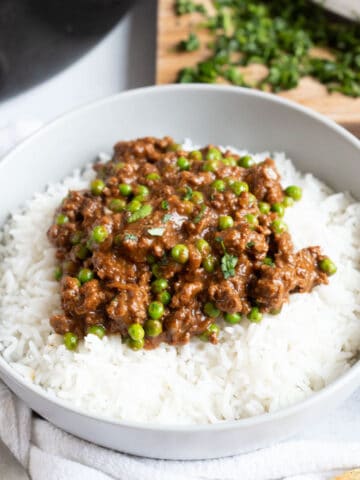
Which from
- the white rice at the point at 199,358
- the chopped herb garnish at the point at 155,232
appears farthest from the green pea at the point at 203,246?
the white rice at the point at 199,358

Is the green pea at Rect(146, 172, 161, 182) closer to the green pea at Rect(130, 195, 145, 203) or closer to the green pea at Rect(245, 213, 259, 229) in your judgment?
the green pea at Rect(130, 195, 145, 203)

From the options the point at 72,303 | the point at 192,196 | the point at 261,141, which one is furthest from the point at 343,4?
the point at 72,303

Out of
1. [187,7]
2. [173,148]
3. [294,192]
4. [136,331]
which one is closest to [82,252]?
[136,331]

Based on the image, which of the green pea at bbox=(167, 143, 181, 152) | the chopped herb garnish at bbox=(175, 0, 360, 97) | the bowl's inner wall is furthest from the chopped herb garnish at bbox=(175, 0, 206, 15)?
the green pea at bbox=(167, 143, 181, 152)

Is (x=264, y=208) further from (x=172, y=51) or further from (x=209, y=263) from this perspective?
(x=172, y=51)

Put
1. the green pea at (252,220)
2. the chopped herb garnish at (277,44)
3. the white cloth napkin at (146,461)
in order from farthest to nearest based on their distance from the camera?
the chopped herb garnish at (277,44), the green pea at (252,220), the white cloth napkin at (146,461)

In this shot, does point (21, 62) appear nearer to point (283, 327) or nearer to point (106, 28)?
point (106, 28)

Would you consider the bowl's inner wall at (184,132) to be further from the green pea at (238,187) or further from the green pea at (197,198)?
the green pea at (197,198)

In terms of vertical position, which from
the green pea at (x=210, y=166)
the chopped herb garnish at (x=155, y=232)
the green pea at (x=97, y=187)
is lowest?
the green pea at (x=97, y=187)
